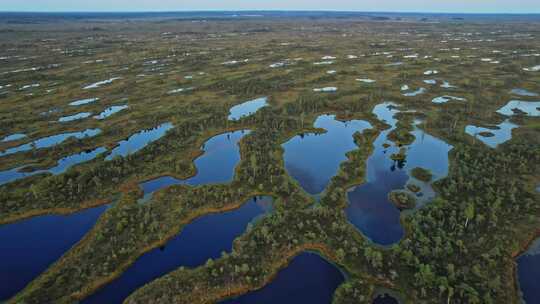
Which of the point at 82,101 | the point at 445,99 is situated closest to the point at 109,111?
the point at 82,101

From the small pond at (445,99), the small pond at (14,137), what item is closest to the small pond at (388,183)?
the small pond at (445,99)

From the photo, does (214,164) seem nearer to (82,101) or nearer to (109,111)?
(109,111)

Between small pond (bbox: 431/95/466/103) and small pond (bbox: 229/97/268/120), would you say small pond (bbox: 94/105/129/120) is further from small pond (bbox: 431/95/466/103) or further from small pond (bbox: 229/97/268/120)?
small pond (bbox: 431/95/466/103)

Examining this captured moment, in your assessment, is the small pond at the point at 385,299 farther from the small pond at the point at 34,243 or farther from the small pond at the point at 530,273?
the small pond at the point at 34,243

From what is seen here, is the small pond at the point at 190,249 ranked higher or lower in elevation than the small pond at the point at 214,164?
lower

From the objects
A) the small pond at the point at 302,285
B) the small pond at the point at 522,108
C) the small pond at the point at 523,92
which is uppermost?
the small pond at the point at 523,92

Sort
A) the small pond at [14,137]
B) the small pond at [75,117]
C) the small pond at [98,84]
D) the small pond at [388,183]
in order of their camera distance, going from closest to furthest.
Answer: the small pond at [388,183]
the small pond at [14,137]
the small pond at [75,117]
the small pond at [98,84]

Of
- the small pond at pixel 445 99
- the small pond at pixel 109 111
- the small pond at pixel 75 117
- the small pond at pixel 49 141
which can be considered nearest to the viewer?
the small pond at pixel 49 141

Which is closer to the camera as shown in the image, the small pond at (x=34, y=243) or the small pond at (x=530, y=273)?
the small pond at (x=530, y=273)
